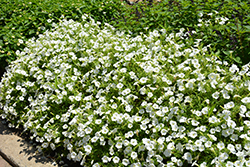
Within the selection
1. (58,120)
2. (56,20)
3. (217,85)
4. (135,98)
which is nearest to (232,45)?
(217,85)

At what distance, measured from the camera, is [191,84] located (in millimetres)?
2682

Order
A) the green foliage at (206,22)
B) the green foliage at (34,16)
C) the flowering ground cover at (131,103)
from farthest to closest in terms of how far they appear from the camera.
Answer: the green foliage at (34,16) < the green foliage at (206,22) < the flowering ground cover at (131,103)

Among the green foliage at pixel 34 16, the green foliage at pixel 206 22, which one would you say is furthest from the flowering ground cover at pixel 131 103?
the green foliage at pixel 34 16

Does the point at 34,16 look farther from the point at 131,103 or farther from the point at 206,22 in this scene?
the point at 206,22

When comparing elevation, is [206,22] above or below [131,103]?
above

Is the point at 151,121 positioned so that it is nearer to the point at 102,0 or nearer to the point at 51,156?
the point at 51,156

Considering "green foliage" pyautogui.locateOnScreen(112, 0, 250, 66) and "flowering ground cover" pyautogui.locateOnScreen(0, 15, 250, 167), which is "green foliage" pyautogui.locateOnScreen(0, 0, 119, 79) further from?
"flowering ground cover" pyautogui.locateOnScreen(0, 15, 250, 167)

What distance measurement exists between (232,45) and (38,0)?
4324mm

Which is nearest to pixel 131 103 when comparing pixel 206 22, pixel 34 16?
pixel 206 22

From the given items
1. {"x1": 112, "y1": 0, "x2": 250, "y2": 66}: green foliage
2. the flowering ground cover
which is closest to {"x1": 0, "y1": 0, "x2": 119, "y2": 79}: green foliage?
{"x1": 112, "y1": 0, "x2": 250, "y2": 66}: green foliage

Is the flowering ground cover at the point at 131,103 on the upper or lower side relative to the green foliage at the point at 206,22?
lower

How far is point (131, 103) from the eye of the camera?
294 cm

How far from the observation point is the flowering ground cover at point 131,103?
7.65 feet

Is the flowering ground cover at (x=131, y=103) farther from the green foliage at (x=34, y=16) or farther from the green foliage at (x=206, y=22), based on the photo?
the green foliage at (x=34, y=16)
